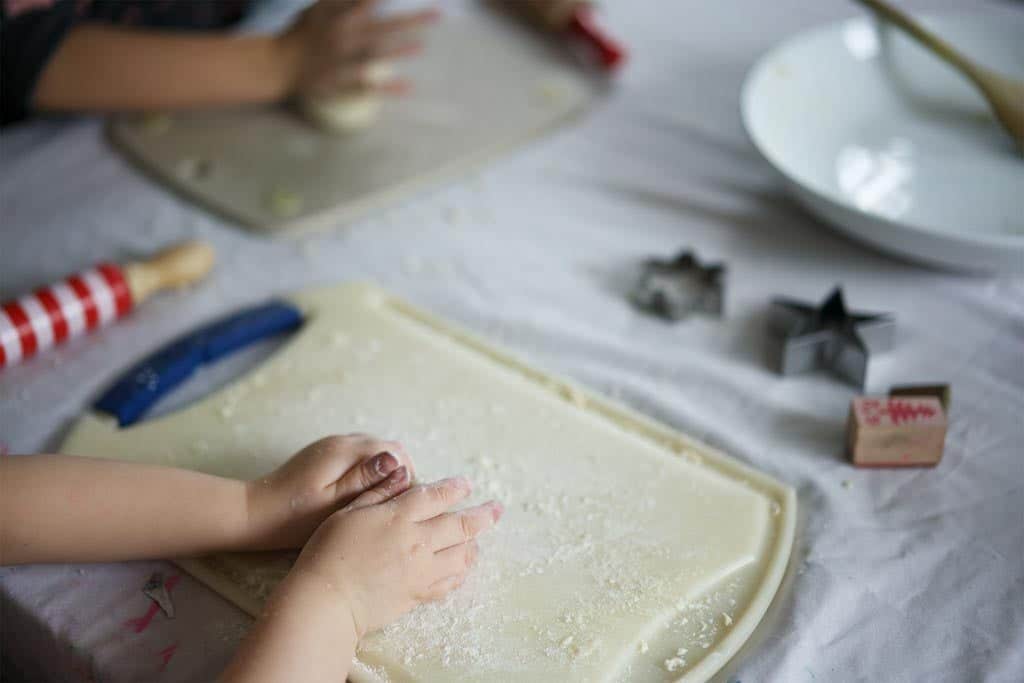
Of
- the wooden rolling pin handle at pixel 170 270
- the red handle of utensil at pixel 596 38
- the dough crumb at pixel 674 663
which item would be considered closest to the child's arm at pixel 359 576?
the dough crumb at pixel 674 663

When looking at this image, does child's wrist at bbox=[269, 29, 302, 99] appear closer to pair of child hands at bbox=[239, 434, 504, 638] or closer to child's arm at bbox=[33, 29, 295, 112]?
child's arm at bbox=[33, 29, 295, 112]

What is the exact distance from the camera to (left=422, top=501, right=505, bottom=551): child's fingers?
1.81 ft

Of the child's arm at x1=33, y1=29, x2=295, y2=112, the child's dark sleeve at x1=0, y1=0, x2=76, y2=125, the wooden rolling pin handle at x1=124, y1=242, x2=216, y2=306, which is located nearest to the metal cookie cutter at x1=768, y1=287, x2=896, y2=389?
the wooden rolling pin handle at x1=124, y1=242, x2=216, y2=306

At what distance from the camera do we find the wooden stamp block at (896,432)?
62cm

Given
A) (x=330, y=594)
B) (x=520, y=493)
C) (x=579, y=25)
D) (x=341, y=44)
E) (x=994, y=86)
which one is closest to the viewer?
(x=330, y=594)

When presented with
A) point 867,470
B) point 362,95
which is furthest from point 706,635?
point 362,95

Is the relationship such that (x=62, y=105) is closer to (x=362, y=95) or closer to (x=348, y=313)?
(x=362, y=95)

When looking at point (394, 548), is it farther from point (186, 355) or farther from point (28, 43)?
point (28, 43)

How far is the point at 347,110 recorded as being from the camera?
3.17 feet

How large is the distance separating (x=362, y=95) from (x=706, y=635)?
2.07 feet

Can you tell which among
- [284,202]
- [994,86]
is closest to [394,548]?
[284,202]

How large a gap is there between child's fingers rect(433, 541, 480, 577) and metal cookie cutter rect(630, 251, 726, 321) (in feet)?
0.94

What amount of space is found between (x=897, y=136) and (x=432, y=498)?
0.59 metres

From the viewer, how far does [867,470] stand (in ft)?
2.10
